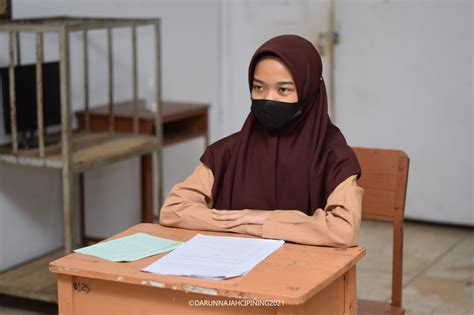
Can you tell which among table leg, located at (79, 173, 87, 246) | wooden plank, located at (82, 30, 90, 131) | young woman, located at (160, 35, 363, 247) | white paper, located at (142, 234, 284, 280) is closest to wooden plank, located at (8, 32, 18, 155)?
wooden plank, located at (82, 30, 90, 131)

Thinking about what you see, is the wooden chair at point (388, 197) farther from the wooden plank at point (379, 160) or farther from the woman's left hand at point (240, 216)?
the woman's left hand at point (240, 216)

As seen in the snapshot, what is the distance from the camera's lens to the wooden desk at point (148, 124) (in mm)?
4430

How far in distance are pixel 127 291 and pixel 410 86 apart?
11.3 ft

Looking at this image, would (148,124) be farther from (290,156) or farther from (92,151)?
(290,156)

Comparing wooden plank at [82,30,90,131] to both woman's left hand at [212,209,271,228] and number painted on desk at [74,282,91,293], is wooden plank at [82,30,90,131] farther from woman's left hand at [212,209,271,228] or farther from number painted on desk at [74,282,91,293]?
number painted on desk at [74,282,91,293]

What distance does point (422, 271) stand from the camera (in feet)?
14.5

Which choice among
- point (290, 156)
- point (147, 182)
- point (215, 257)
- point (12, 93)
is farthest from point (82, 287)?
point (147, 182)

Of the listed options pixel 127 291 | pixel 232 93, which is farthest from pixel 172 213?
pixel 232 93

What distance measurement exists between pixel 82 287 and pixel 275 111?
2.38ft

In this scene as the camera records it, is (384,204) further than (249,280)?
Yes

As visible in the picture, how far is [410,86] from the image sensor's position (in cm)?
514

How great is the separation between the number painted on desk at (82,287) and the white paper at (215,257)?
182mm

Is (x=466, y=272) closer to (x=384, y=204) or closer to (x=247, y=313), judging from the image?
(x=384, y=204)

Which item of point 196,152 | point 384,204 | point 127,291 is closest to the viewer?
point 127,291
